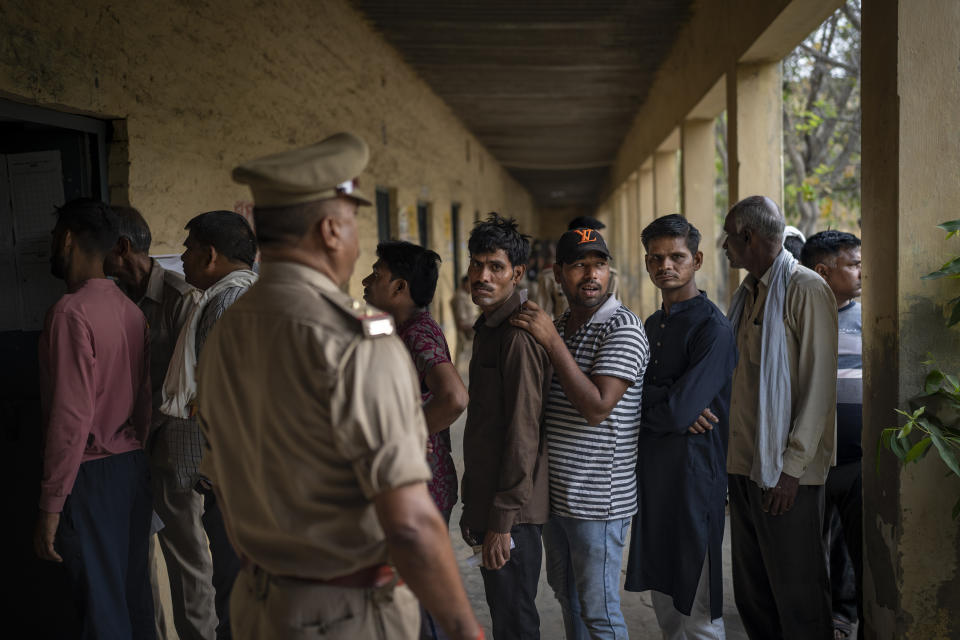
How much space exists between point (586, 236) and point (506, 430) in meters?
0.78

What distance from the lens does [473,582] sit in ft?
13.9

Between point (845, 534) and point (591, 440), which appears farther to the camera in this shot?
point (845, 534)

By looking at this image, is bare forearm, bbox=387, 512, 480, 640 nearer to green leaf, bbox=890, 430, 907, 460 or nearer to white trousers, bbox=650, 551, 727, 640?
white trousers, bbox=650, 551, 727, 640

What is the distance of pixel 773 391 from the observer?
9.79 feet

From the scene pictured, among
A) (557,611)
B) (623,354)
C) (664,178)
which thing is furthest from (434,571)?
(664,178)

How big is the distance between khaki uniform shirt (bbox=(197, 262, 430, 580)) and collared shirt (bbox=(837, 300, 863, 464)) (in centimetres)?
264

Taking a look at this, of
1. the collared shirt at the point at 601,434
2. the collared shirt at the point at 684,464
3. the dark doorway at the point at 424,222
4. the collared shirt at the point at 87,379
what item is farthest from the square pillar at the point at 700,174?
the collared shirt at the point at 87,379

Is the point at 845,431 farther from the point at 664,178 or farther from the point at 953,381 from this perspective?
the point at 664,178

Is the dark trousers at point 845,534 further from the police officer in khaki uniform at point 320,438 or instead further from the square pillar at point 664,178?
the square pillar at point 664,178

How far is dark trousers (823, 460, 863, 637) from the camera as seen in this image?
3403 millimetres

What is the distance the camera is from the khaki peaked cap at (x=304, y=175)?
158 cm

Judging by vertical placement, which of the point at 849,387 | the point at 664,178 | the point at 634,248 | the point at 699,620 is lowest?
the point at 699,620

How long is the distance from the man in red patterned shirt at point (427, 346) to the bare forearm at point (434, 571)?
1.07 metres

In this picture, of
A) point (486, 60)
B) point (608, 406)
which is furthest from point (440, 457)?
point (486, 60)
